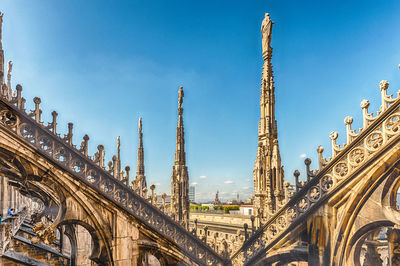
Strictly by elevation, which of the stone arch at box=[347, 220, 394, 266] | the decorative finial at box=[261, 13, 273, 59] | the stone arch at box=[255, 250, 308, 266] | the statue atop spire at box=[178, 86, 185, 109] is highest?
the decorative finial at box=[261, 13, 273, 59]

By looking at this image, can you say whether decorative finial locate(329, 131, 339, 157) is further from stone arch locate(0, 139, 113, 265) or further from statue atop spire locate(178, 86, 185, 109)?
statue atop spire locate(178, 86, 185, 109)

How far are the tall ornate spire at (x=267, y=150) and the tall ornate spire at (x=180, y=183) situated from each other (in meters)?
3.49

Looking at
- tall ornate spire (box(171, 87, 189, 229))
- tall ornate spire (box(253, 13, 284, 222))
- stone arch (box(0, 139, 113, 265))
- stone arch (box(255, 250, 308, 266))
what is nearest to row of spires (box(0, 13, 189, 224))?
tall ornate spire (box(171, 87, 189, 229))

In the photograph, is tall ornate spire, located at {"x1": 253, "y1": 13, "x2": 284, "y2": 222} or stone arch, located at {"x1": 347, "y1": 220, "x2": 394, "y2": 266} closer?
stone arch, located at {"x1": 347, "y1": 220, "x2": 394, "y2": 266}

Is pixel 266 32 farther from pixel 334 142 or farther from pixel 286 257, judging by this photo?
pixel 286 257

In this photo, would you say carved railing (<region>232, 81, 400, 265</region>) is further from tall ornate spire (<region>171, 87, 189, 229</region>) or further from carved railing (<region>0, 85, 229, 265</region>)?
tall ornate spire (<region>171, 87, 189, 229</region>)

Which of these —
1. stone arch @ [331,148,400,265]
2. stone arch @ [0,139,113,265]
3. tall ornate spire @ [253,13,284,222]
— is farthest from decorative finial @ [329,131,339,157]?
tall ornate spire @ [253,13,284,222]

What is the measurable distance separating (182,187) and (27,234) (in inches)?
489

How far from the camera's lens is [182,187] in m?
10.9

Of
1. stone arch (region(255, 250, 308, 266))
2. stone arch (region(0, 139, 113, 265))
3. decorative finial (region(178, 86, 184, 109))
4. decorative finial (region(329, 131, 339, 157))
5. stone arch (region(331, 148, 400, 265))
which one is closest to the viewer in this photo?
stone arch (region(331, 148, 400, 265))

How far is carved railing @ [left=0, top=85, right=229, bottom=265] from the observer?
19.3 feet

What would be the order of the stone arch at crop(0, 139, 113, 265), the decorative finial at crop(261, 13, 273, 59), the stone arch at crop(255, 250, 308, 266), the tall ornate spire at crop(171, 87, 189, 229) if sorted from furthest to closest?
1. the decorative finial at crop(261, 13, 273, 59)
2. the tall ornate spire at crop(171, 87, 189, 229)
3. the stone arch at crop(0, 139, 113, 265)
4. the stone arch at crop(255, 250, 308, 266)

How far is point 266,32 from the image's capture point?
14062mm

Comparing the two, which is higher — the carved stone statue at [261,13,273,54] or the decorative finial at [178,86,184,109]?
Result: the carved stone statue at [261,13,273,54]
